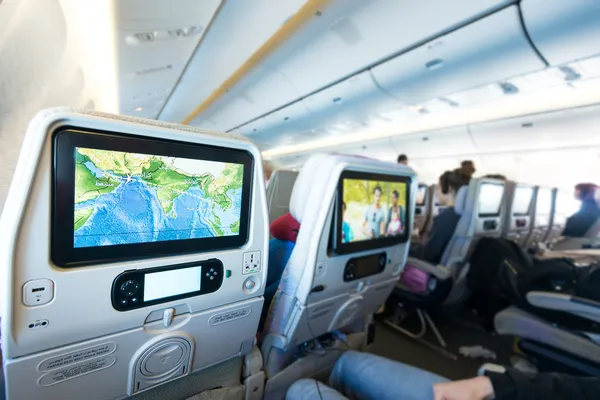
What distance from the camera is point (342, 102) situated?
4.75 metres

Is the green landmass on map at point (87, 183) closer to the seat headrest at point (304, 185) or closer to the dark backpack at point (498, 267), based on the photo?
the seat headrest at point (304, 185)

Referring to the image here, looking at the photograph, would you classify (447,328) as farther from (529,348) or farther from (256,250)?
(256,250)

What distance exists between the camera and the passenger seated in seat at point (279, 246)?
172cm

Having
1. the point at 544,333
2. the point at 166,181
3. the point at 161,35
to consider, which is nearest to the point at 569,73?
the point at 544,333

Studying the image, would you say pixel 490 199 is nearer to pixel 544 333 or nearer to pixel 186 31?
pixel 544 333

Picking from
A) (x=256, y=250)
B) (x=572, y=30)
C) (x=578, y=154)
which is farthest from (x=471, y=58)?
(x=578, y=154)

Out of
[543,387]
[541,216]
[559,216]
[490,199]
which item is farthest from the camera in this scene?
[559,216]

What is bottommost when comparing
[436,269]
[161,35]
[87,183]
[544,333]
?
[544,333]

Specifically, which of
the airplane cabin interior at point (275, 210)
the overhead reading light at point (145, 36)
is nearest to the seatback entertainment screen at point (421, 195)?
the airplane cabin interior at point (275, 210)

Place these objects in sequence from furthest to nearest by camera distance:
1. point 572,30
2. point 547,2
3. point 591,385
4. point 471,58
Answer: point 471,58 → point 572,30 → point 547,2 → point 591,385

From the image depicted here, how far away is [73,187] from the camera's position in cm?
77

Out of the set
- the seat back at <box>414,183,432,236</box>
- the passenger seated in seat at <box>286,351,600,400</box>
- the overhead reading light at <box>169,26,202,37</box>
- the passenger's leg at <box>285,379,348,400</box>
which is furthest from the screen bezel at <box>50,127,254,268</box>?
the seat back at <box>414,183,432,236</box>

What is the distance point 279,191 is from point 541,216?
17.1ft

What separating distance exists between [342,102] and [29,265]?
180 inches
